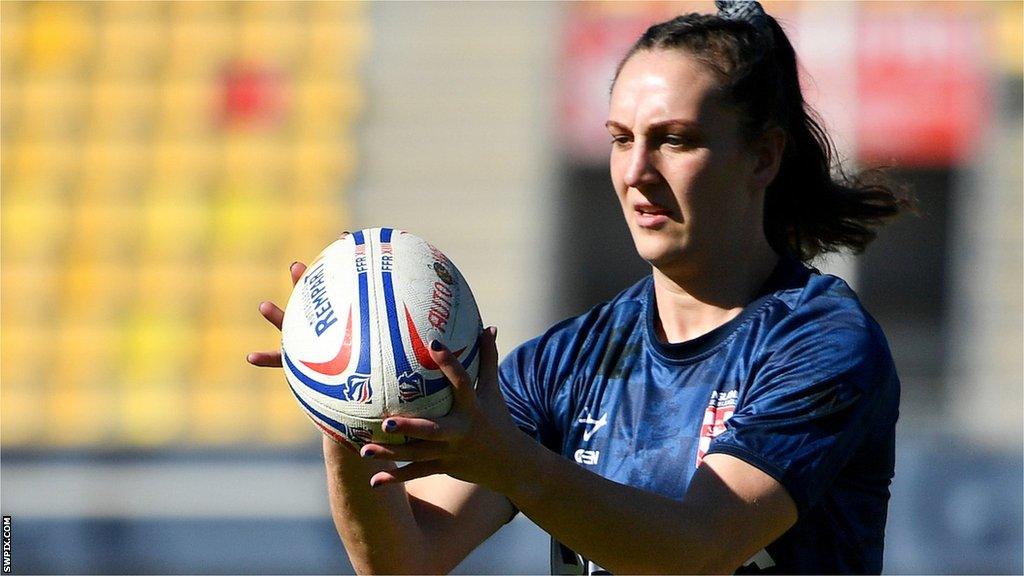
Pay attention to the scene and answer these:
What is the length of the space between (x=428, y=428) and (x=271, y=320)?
1.88 feet

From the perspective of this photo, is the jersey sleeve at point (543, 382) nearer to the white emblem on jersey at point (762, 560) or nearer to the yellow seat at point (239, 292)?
the white emblem on jersey at point (762, 560)

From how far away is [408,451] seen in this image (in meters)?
2.05

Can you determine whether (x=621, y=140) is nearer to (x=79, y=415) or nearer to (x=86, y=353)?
(x=79, y=415)

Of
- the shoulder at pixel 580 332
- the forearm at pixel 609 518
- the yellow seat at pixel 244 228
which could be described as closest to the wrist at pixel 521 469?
the forearm at pixel 609 518

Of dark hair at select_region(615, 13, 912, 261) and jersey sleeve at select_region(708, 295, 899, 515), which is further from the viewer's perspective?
dark hair at select_region(615, 13, 912, 261)

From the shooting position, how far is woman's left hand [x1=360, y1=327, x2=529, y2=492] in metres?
2.00

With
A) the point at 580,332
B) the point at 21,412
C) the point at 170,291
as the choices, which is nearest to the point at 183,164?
the point at 170,291

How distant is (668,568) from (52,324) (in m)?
7.36

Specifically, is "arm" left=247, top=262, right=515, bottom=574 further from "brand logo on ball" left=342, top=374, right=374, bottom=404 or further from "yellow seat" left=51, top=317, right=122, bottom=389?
"yellow seat" left=51, top=317, right=122, bottom=389

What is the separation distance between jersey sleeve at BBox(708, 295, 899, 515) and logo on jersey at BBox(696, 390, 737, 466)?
36 millimetres

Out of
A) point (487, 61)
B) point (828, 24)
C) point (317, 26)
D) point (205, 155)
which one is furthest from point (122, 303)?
point (828, 24)

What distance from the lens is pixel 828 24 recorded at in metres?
8.32

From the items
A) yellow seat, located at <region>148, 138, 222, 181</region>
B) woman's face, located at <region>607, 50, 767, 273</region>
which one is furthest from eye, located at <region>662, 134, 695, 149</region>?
yellow seat, located at <region>148, 138, 222, 181</region>

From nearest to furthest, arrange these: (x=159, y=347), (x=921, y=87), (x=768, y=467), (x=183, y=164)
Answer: (x=768, y=467), (x=921, y=87), (x=159, y=347), (x=183, y=164)
